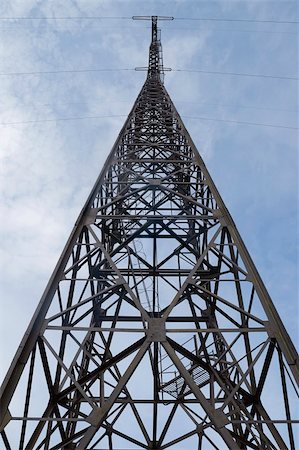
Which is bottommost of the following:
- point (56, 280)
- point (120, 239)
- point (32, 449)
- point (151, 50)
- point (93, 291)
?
point (32, 449)

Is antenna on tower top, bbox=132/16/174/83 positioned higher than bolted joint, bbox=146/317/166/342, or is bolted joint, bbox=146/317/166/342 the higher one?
antenna on tower top, bbox=132/16/174/83

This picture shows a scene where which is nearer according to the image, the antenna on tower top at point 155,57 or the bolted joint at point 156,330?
the bolted joint at point 156,330

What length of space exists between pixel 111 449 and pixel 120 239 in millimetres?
5530

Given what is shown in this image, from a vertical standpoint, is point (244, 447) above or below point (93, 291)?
below

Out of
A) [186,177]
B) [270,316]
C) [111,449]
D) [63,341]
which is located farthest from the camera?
[186,177]

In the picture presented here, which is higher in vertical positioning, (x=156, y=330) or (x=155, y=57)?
(x=155, y=57)

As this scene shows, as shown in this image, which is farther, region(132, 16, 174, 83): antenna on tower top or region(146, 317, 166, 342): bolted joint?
region(132, 16, 174, 83): antenna on tower top

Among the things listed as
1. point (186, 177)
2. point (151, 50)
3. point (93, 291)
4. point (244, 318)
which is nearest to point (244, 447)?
point (244, 318)

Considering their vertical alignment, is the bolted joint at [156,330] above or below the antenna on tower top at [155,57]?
below

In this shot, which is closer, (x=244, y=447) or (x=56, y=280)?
(x=56, y=280)

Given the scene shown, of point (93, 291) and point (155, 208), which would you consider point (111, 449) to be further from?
point (155, 208)

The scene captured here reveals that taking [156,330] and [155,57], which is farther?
[155,57]

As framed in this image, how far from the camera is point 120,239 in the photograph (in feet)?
41.7

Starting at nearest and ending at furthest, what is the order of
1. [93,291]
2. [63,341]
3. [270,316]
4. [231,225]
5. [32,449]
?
[32,449]
[270,316]
[63,341]
[231,225]
[93,291]
